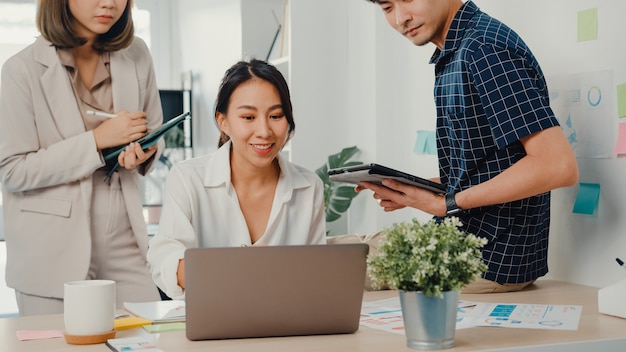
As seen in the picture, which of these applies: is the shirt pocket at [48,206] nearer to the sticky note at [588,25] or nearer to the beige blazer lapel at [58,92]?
the beige blazer lapel at [58,92]

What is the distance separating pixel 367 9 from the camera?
3361 millimetres

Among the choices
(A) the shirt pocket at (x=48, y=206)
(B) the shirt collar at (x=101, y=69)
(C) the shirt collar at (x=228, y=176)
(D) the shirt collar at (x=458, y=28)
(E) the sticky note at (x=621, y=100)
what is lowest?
(A) the shirt pocket at (x=48, y=206)

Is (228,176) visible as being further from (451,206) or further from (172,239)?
(451,206)

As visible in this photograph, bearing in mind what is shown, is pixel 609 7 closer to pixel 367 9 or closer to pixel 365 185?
pixel 365 185

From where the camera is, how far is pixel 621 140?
7.27ft

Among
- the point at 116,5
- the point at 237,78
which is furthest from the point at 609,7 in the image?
the point at 116,5

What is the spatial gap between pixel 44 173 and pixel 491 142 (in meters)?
1.22

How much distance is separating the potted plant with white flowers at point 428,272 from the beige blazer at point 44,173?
3.95ft

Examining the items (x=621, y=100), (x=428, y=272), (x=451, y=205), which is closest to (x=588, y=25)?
(x=621, y=100)

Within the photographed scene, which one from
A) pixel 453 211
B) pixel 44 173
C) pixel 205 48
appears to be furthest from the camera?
pixel 205 48

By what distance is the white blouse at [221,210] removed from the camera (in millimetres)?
2027

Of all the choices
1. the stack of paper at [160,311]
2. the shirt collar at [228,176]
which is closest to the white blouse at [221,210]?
the shirt collar at [228,176]

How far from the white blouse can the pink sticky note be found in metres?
0.39

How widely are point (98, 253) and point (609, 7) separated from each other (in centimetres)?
159
